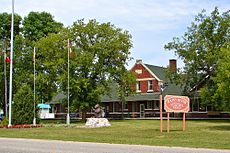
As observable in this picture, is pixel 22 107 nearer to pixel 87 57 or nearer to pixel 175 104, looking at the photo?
pixel 87 57

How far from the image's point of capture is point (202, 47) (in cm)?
5012

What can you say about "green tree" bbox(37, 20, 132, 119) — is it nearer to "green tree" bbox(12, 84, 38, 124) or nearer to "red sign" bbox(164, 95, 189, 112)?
"green tree" bbox(12, 84, 38, 124)

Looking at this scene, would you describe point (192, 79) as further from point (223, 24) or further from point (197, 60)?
point (223, 24)

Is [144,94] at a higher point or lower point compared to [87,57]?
lower

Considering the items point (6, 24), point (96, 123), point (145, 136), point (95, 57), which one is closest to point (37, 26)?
point (6, 24)

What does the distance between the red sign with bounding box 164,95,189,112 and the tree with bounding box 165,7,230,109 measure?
18588 millimetres

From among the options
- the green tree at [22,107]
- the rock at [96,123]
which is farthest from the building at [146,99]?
the rock at [96,123]

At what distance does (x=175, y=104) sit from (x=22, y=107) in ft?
49.4

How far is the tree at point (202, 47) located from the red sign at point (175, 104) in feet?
61.0

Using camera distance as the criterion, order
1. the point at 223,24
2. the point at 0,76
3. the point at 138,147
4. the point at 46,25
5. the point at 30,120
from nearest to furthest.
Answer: the point at 138,147 → the point at 30,120 → the point at 223,24 → the point at 0,76 → the point at 46,25

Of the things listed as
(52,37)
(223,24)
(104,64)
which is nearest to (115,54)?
(104,64)

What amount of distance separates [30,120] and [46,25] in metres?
23.2

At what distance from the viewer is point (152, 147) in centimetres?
1800

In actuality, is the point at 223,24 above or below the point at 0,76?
above
